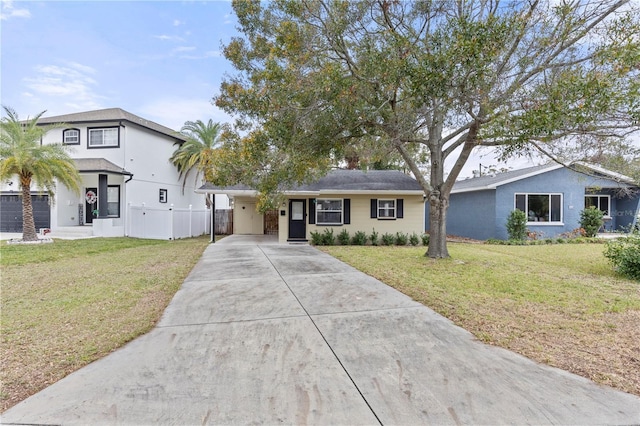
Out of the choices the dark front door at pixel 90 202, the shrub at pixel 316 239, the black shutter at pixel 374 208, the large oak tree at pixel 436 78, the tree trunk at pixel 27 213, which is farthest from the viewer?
Result: the dark front door at pixel 90 202

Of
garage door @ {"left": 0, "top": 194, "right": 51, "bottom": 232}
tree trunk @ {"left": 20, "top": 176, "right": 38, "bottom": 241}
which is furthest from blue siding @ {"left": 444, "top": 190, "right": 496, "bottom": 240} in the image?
garage door @ {"left": 0, "top": 194, "right": 51, "bottom": 232}

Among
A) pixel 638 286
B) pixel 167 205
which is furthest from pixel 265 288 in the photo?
pixel 167 205

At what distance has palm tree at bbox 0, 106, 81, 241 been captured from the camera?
1108cm

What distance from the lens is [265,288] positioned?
6.38 m

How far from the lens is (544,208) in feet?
51.2

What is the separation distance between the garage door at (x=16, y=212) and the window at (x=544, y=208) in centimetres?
2353

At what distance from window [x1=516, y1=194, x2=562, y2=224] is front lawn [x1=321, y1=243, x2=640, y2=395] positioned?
5.84m

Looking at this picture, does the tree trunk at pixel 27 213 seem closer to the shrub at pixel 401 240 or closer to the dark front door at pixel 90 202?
the dark front door at pixel 90 202

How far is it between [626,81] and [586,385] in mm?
5776

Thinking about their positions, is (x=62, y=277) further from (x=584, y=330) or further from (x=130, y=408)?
(x=584, y=330)

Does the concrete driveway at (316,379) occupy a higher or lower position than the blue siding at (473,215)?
lower

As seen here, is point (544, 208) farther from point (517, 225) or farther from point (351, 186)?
point (351, 186)

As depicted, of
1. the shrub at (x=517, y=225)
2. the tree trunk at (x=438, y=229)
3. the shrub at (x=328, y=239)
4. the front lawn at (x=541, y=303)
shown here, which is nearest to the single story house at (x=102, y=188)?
the shrub at (x=328, y=239)

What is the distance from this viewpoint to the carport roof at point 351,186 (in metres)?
13.8
